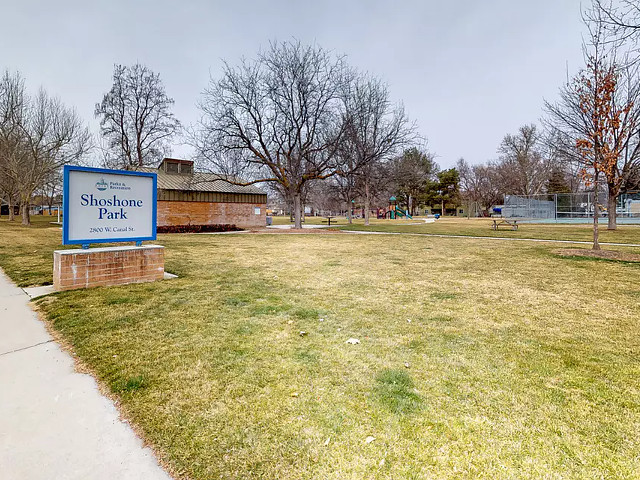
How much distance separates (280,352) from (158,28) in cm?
1971

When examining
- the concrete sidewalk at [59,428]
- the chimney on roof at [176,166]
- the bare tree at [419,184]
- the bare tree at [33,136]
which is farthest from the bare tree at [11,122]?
the bare tree at [419,184]

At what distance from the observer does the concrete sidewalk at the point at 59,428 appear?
165 cm

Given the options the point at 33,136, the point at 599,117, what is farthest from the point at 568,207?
the point at 33,136

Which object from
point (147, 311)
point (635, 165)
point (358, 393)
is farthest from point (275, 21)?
point (635, 165)

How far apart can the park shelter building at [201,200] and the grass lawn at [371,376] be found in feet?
64.1

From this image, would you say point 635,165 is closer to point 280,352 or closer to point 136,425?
point 280,352

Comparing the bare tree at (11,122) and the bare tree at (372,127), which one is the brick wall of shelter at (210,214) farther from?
the bare tree at (11,122)

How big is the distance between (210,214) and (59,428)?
24.6 meters

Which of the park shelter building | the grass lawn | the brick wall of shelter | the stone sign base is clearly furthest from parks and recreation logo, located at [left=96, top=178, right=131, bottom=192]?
the brick wall of shelter

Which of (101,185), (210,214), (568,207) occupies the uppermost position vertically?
(568,207)

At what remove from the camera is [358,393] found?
2.34 meters

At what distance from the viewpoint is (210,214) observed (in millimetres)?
25250

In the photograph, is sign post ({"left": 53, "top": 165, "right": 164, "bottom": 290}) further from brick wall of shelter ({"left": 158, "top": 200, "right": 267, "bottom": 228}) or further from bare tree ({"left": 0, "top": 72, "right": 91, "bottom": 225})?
bare tree ({"left": 0, "top": 72, "right": 91, "bottom": 225})

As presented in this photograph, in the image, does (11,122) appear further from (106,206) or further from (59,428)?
(59,428)
